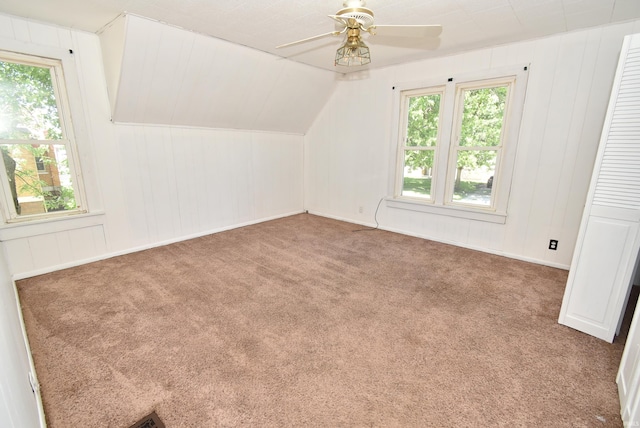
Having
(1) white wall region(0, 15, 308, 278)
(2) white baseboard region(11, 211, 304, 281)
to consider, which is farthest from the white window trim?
(2) white baseboard region(11, 211, 304, 281)

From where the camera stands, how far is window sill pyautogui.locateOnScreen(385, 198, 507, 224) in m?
3.34

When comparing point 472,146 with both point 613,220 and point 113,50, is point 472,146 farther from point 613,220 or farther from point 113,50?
point 113,50

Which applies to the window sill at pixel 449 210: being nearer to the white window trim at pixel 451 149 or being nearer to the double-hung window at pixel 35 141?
the white window trim at pixel 451 149

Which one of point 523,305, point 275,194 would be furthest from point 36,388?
point 275,194

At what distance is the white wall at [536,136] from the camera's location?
8.81ft

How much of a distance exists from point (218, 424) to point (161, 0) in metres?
2.89

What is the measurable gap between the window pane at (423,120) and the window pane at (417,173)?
15cm

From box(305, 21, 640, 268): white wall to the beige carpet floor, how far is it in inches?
17.2

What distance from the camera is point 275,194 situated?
5016mm

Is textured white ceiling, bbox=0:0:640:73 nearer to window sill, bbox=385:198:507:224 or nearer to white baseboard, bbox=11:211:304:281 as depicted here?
window sill, bbox=385:198:507:224

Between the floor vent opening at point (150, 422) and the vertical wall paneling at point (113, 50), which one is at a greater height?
the vertical wall paneling at point (113, 50)

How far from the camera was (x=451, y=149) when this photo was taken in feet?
11.8

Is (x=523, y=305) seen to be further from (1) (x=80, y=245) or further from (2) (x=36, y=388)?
(1) (x=80, y=245)

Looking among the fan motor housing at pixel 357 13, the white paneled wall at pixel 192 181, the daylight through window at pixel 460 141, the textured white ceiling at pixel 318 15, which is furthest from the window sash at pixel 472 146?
the white paneled wall at pixel 192 181
